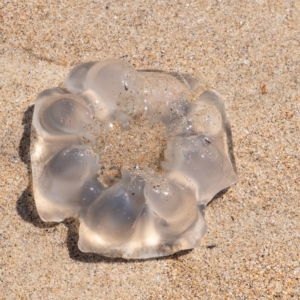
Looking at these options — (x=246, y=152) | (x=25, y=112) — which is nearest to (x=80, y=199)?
(x=25, y=112)

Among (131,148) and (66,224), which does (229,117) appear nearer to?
(131,148)

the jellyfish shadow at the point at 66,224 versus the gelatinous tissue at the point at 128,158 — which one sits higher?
the gelatinous tissue at the point at 128,158

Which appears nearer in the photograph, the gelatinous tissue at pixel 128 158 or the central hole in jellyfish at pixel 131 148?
the gelatinous tissue at pixel 128 158

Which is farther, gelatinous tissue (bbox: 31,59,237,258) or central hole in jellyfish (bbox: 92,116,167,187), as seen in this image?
central hole in jellyfish (bbox: 92,116,167,187)

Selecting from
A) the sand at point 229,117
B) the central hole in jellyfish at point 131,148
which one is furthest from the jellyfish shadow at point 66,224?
the central hole in jellyfish at point 131,148

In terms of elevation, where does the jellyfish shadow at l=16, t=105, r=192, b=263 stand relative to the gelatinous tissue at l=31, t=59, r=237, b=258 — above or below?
below

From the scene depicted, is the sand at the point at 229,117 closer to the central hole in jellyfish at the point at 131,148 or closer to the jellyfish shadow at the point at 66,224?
the jellyfish shadow at the point at 66,224

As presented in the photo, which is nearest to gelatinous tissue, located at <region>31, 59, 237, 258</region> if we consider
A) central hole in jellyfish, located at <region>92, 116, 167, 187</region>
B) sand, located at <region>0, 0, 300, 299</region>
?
central hole in jellyfish, located at <region>92, 116, 167, 187</region>

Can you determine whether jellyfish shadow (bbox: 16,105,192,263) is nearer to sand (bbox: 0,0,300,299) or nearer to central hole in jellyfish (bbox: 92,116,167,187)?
sand (bbox: 0,0,300,299)

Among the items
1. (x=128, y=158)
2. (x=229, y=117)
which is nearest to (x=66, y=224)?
(x=128, y=158)
